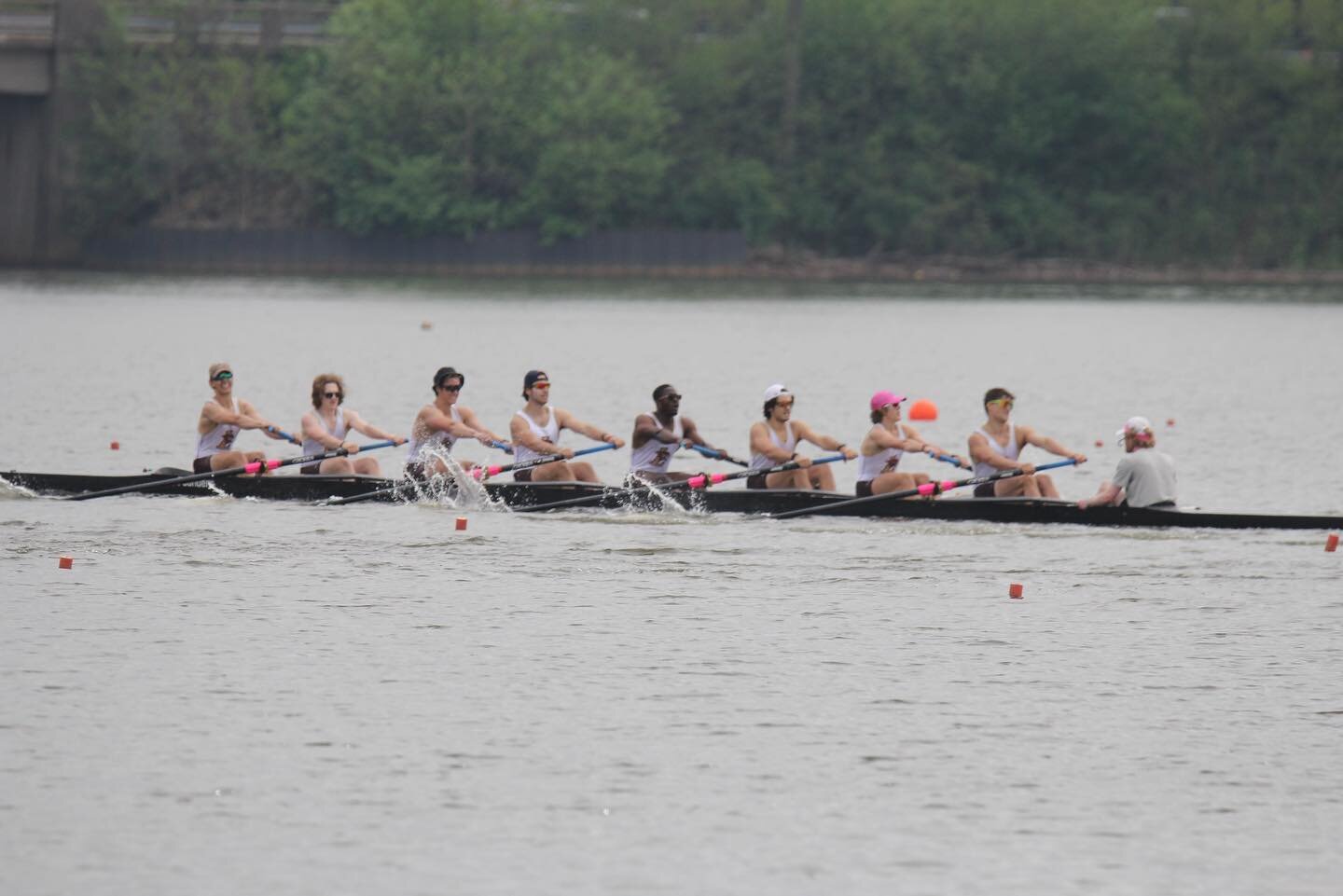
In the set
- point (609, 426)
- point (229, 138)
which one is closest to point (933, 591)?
point (609, 426)

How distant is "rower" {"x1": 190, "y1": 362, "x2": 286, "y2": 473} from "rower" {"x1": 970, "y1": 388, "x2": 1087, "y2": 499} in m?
7.67

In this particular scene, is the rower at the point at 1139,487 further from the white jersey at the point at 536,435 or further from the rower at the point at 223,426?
the rower at the point at 223,426

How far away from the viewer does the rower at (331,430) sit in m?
25.1

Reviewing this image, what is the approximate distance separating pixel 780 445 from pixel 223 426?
20.8 ft

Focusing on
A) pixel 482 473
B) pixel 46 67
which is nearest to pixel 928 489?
pixel 482 473

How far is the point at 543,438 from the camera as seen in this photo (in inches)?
993

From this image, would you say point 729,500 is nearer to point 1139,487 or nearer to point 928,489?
point 928,489

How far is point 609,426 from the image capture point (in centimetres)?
3878

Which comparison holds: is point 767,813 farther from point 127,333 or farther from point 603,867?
point 127,333

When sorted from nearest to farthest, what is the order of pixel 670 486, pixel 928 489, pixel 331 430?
pixel 928 489 → pixel 670 486 → pixel 331 430

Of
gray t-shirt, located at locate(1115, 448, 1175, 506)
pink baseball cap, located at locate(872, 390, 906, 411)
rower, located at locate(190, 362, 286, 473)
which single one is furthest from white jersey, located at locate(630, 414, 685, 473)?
gray t-shirt, located at locate(1115, 448, 1175, 506)

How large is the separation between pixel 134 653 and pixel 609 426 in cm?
2112

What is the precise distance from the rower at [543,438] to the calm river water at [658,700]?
1.80 feet

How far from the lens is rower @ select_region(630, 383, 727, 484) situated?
81.0 ft
